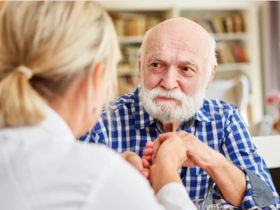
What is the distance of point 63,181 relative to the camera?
58 cm

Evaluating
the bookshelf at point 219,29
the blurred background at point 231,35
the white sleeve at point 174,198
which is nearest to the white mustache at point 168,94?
the white sleeve at point 174,198

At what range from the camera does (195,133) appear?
4.60 feet

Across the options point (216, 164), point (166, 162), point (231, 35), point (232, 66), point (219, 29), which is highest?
point (219, 29)

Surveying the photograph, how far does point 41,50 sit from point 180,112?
30.7 inches

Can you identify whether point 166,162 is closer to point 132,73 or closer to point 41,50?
point 41,50

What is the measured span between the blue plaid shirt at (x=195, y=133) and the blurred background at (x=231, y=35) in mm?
3494

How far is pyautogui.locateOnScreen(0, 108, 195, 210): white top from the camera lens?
57cm

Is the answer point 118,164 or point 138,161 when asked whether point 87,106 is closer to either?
point 118,164

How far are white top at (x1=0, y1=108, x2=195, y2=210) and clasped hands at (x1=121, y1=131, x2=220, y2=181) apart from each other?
257 mm

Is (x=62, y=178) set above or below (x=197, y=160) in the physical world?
above

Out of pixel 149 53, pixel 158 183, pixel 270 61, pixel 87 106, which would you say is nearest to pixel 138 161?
pixel 158 183

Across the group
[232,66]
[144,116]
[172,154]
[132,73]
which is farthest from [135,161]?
[232,66]

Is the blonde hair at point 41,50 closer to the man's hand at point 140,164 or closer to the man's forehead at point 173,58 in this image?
the man's hand at point 140,164

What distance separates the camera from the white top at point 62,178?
1.89ft
